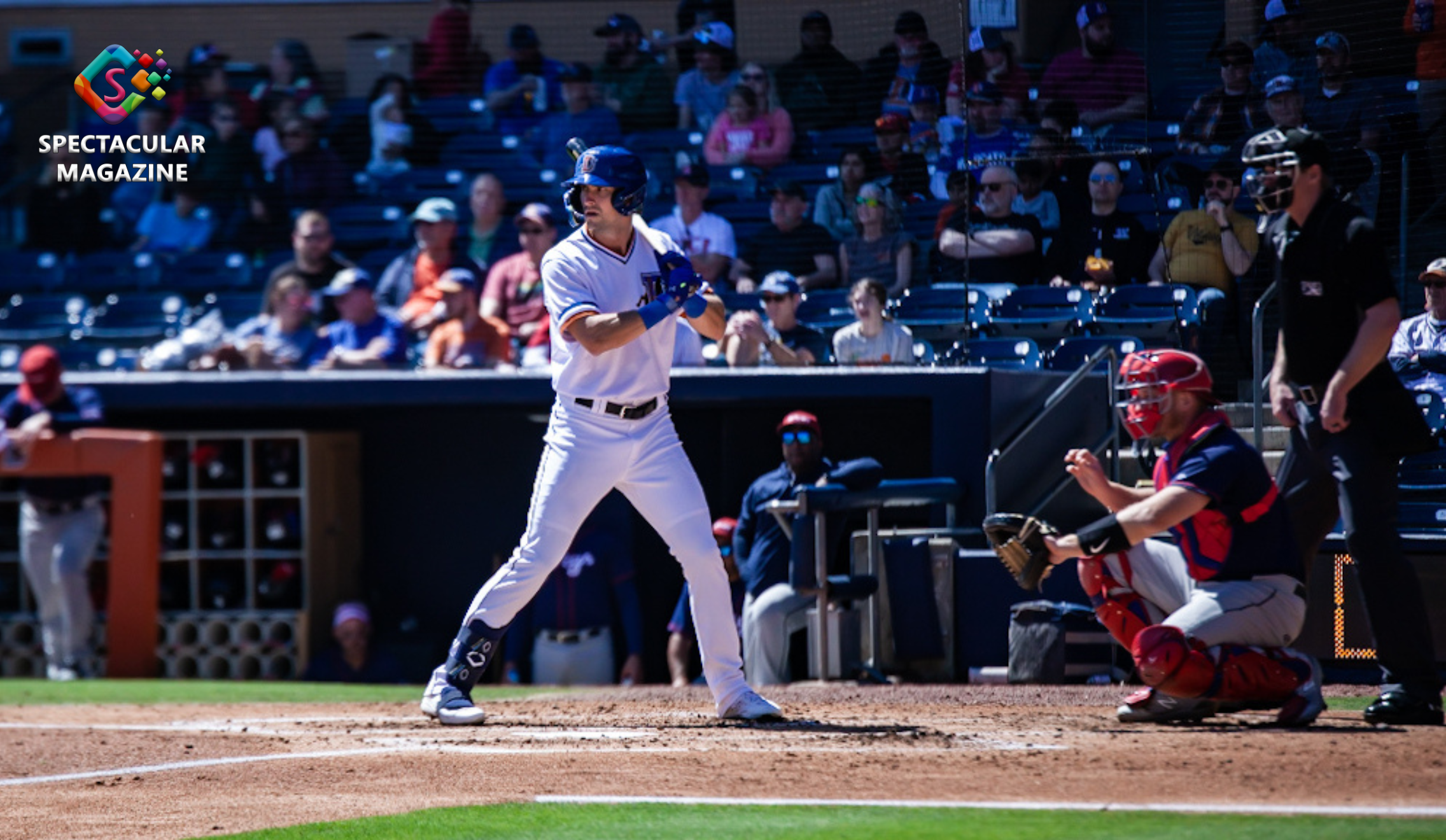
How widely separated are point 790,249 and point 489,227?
235 centimetres

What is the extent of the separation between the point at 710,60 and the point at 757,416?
8.24 feet

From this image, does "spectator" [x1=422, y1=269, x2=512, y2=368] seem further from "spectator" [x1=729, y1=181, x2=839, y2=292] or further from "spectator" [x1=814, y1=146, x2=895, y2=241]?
"spectator" [x1=814, y1=146, x2=895, y2=241]

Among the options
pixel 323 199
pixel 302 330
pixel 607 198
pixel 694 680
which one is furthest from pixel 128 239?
pixel 607 198

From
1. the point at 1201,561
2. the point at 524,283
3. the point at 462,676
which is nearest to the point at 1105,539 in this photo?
the point at 1201,561

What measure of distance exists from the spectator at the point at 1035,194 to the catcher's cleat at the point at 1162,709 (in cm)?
405

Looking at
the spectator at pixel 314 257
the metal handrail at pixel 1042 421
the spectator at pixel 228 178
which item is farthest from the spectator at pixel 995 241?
the spectator at pixel 228 178

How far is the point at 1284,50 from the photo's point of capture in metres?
8.59

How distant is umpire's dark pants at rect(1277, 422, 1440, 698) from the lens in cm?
512

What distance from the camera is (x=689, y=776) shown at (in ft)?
14.6

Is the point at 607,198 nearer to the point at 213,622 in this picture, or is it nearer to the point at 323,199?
the point at 213,622

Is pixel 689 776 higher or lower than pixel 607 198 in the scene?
lower

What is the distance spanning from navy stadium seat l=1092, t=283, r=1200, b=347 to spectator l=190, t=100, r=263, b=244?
21.8ft

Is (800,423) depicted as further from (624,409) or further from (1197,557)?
(1197,557)

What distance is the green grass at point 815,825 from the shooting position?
11.5 feet
